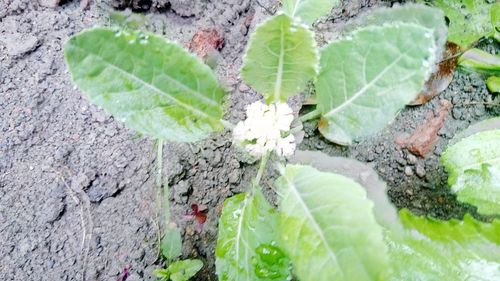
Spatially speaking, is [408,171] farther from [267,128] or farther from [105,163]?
[105,163]

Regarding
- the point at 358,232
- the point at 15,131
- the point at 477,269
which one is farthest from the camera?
the point at 15,131

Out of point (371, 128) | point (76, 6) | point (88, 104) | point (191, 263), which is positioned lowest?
point (191, 263)

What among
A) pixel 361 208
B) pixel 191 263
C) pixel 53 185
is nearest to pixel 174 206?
pixel 191 263

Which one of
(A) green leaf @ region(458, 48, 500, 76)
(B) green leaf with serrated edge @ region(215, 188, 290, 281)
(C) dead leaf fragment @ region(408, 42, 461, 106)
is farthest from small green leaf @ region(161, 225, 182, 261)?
(A) green leaf @ region(458, 48, 500, 76)

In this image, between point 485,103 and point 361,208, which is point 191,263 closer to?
point 361,208

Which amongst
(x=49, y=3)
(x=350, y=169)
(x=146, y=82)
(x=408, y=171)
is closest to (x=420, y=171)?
(x=408, y=171)
